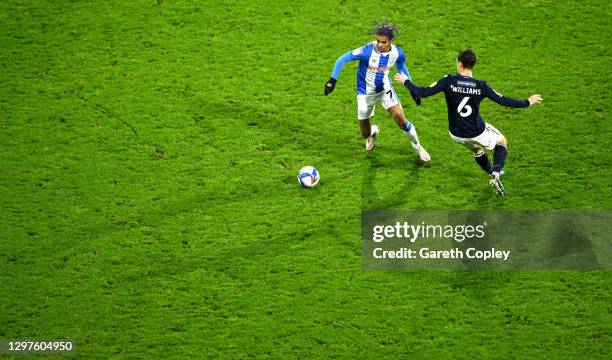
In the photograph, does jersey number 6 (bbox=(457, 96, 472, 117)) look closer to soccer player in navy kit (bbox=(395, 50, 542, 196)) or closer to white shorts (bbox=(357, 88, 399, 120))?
soccer player in navy kit (bbox=(395, 50, 542, 196))

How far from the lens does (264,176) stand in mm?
12953

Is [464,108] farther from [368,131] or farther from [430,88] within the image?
[368,131]

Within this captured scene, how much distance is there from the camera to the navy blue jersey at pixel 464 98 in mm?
11664

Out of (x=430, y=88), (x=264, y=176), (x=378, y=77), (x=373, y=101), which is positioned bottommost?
(x=264, y=176)

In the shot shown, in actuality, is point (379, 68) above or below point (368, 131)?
above

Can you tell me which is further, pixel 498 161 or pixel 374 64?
pixel 374 64

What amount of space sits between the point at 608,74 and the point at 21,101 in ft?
33.9

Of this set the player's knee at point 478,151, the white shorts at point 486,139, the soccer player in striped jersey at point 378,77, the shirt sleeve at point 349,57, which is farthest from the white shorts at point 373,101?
the player's knee at point 478,151

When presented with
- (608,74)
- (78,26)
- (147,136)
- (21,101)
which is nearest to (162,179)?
(147,136)

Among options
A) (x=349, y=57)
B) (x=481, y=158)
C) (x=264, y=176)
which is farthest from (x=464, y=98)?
(x=264, y=176)

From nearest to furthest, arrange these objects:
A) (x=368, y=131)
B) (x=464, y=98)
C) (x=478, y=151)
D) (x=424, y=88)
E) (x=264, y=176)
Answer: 1. (x=464, y=98)
2. (x=424, y=88)
3. (x=478, y=151)
4. (x=264, y=176)
5. (x=368, y=131)

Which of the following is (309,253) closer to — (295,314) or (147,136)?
(295,314)

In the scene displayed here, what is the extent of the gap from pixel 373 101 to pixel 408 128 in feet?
2.23

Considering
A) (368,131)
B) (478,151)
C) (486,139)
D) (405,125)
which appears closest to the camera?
(486,139)
